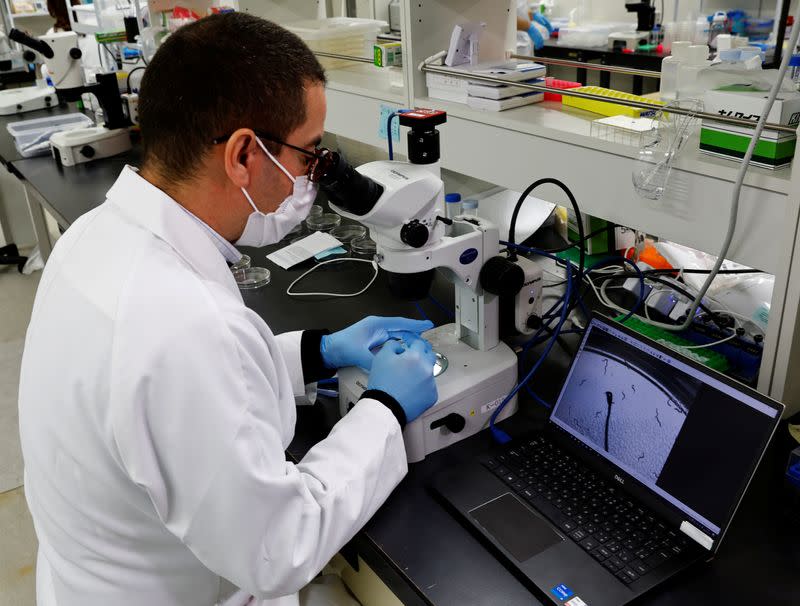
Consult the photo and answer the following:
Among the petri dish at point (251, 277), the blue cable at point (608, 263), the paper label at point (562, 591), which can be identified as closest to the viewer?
the paper label at point (562, 591)

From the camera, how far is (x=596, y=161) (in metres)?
1.30

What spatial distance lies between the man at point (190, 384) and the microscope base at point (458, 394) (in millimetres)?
77

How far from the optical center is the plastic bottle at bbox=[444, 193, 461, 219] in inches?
52.3

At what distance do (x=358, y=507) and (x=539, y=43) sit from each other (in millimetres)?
4392

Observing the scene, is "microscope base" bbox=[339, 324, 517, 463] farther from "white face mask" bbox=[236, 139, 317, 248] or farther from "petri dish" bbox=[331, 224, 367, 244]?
"petri dish" bbox=[331, 224, 367, 244]

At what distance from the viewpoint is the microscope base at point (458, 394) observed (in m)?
1.15

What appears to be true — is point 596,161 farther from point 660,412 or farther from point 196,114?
point 196,114

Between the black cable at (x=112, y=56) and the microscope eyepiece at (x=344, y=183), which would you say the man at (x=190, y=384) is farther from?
the black cable at (x=112, y=56)

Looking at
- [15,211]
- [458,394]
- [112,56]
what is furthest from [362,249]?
[15,211]

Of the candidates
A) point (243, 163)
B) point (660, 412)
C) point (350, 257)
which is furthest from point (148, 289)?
point (350, 257)

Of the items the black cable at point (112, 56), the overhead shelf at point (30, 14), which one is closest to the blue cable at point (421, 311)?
the black cable at point (112, 56)

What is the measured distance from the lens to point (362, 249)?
1.95 meters

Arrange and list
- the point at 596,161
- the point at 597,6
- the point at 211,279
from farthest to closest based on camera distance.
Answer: the point at 597,6 → the point at 596,161 → the point at 211,279

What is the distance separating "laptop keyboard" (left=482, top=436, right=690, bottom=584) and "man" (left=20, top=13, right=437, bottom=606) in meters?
0.20
